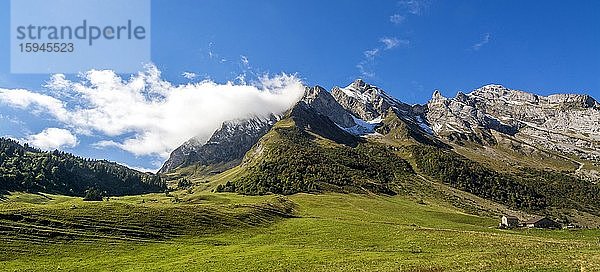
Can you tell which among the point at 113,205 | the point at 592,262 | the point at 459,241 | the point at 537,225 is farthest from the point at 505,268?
the point at 537,225

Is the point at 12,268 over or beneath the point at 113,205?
beneath

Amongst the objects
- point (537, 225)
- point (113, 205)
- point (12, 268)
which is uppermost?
point (113, 205)

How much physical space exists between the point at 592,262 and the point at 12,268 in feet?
224

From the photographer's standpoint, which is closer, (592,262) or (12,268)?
(592,262)

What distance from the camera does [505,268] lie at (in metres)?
42.1

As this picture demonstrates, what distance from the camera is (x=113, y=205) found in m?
97.1

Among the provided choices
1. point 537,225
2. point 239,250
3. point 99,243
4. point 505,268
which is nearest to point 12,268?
point 99,243

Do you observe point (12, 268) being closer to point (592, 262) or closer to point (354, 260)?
point (354, 260)

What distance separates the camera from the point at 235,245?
82125 mm

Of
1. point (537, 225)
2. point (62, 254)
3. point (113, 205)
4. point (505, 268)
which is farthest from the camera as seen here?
point (537, 225)

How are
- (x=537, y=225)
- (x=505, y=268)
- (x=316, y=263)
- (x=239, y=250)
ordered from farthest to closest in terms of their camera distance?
(x=537, y=225), (x=239, y=250), (x=316, y=263), (x=505, y=268)

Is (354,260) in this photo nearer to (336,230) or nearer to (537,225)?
(336,230)

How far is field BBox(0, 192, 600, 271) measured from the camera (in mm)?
54125

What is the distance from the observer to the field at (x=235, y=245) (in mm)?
54125
